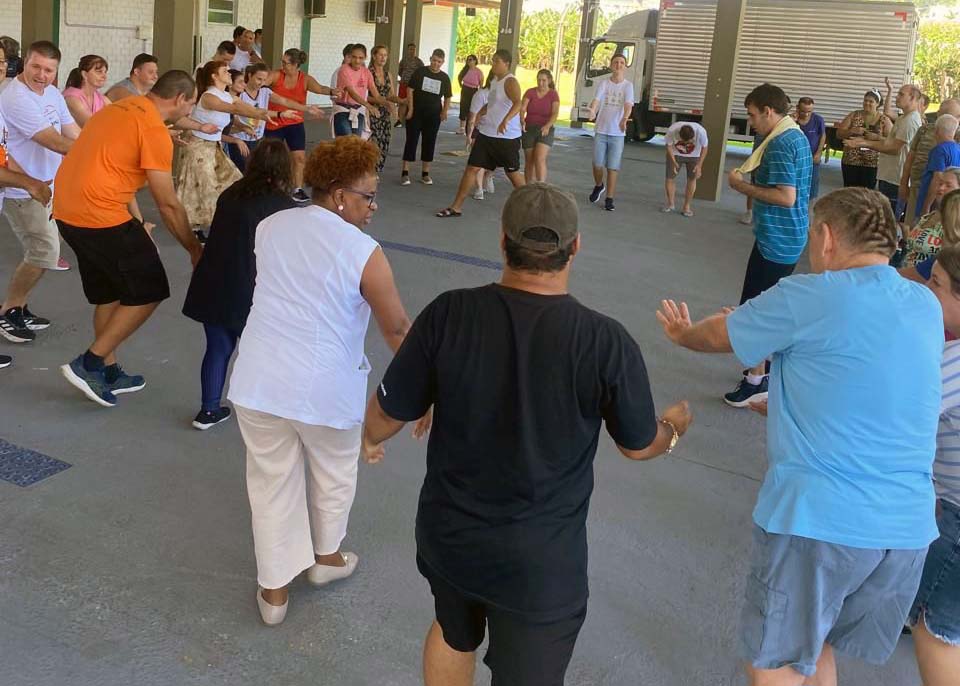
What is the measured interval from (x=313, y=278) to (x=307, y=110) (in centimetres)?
774

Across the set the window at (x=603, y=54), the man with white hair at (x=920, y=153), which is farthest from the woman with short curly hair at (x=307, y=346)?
the window at (x=603, y=54)

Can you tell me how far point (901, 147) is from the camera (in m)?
10.1

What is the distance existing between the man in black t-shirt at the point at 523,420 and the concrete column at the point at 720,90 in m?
12.8

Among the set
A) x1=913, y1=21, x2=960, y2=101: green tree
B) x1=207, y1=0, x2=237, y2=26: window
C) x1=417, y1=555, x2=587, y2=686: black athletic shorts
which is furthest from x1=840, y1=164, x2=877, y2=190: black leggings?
x1=913, y1=21, x2=960, y2=101: green tree

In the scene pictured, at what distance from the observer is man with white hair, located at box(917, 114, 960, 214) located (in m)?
7.05

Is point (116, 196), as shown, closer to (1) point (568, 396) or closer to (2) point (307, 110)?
(1) point (568, 396)

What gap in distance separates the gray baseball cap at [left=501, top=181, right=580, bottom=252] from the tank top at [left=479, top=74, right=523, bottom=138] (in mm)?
9053

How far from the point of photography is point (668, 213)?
42.4 ft

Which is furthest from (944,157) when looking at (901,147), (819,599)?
(819,599)

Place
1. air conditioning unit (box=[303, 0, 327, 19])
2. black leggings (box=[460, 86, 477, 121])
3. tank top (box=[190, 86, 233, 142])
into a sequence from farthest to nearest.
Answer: air conditioning unit (box=[303, 0, 327, 19]), black leggings (box=[460, 86, 477, 121]), tank top (box=[190, 86, 233, 142])

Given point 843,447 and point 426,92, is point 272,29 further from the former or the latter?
point 843,447

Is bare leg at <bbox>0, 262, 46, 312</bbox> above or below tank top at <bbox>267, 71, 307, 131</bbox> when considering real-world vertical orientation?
below

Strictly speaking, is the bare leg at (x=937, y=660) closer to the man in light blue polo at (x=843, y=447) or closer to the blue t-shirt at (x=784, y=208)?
the man in light blue polo at (x=843, y=447)

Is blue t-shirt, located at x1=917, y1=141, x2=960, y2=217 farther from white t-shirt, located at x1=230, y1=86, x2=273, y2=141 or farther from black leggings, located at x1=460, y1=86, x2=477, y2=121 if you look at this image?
black leggings, located at x1=460, y1=86, x2=477, y2=121
